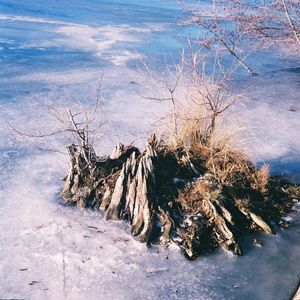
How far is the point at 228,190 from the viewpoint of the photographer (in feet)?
13.4

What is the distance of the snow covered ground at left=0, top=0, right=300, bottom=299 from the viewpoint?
3.17 m

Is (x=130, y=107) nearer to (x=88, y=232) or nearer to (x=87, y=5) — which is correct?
(x=88, y=232)

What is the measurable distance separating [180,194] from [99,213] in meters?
0.86

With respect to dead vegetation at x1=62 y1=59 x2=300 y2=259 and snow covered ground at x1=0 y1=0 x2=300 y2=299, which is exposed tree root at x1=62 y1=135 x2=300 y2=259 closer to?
dead vegetation at x1=62 y1=59 x2=300 y2=259

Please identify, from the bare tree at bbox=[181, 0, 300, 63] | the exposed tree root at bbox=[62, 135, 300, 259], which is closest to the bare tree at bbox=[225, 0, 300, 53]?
the bare tree at bbox=[181, 0, 300, 63]

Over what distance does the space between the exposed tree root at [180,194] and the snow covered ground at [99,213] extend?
0.54ft

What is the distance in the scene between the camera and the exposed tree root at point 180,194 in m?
3.73

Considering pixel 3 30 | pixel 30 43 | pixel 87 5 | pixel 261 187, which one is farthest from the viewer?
pixel 87 5

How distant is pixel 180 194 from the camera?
4.04 meters

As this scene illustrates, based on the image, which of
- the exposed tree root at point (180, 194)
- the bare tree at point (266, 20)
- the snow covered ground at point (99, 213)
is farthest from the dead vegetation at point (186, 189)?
the bare tree at point (266, 20)

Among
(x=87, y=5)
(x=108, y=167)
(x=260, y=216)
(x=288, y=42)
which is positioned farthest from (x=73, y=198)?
(x=87, y=5)

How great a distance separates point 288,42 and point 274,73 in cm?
75

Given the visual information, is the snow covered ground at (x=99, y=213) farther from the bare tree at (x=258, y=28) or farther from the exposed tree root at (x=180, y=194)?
the bare tree at (x=258, y=28)

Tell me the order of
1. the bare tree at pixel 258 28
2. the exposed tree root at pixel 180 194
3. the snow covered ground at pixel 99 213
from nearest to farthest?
the snow covered ground at pixel 99 213 → the exposed tree root at pixel 180 194 → the bare tree at pixel 258 28
